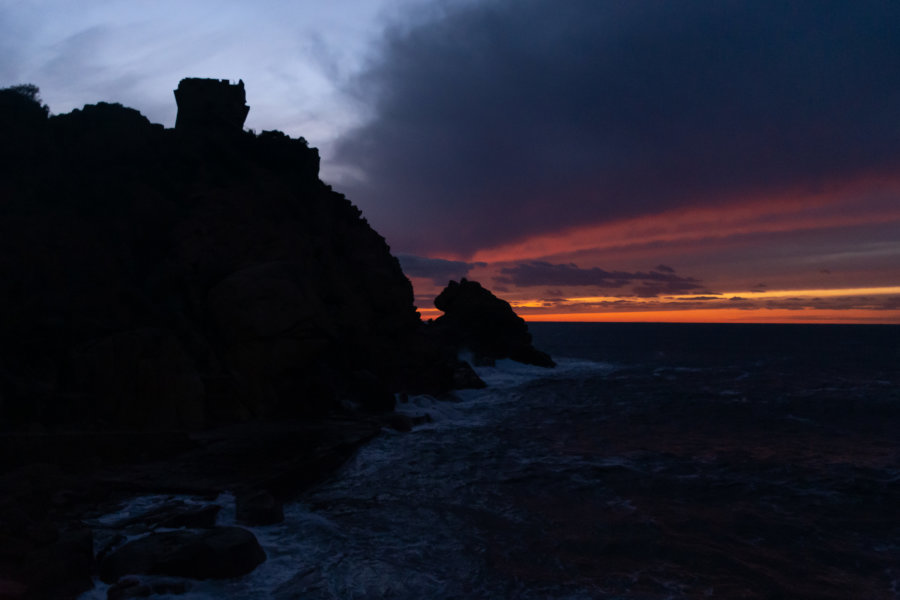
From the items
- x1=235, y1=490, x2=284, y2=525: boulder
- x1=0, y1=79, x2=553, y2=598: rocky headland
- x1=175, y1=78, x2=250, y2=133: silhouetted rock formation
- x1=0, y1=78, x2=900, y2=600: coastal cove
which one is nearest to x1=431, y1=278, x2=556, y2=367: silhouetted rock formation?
x1=0, y1=78, x2=900, y2=600: coastal cove

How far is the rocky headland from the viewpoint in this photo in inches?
417

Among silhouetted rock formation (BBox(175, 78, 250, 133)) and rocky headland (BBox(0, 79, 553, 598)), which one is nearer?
rocky headland (BBox(0, 79, 553, 598))

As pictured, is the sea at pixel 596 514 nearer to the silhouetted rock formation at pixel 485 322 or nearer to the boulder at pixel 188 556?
the boulder at pixel 188 556

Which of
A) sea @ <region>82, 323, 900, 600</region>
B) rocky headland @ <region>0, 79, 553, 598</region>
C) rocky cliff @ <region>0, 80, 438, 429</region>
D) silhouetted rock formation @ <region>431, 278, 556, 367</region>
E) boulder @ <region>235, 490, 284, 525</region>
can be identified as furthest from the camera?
silhouetted rock formation @ <region>431, 278, 556, 367</region>

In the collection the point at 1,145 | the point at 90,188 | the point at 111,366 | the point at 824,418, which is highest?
the point at 1,145

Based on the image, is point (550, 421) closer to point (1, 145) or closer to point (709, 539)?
point (709, 539)

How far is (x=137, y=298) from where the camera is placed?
1930 cm

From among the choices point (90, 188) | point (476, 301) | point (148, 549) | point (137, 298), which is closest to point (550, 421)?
point (137, 298)

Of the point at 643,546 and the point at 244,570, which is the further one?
the point at 643,546

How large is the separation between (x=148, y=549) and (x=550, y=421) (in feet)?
65.4

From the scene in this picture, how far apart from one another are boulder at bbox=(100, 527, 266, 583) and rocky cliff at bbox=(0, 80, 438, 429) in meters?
7.99

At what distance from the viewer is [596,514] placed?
43.0ft

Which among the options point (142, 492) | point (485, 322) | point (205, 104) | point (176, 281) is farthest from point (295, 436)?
point (485, 322)

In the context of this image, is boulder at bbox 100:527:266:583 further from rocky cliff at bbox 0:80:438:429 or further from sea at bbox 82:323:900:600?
rocky cliff at bbox 0:80:438:429
